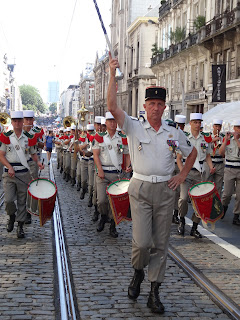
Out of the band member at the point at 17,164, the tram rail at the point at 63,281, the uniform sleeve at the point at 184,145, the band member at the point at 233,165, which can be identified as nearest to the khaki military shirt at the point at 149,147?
the uniform sleeve at the point at 184,145

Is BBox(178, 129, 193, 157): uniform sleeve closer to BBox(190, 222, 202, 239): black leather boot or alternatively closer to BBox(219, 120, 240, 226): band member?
BBox(190, 222, 202, 239): black leather boot

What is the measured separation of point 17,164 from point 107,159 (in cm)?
160

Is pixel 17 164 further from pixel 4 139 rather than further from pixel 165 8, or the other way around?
pixel 165 8

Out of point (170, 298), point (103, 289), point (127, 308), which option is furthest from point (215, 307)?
point (103, 289)

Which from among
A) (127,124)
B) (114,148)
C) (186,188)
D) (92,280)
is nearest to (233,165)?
(186,188)

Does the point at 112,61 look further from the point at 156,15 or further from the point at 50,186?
the point at 156,15

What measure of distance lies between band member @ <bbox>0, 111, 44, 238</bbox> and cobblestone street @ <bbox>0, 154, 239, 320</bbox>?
471 mm

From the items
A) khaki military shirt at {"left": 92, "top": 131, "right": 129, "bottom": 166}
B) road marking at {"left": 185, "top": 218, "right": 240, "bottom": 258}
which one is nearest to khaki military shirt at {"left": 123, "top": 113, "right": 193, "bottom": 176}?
road marking at {"left": 185, "top": 218, "right": 240, "bottom": 258}

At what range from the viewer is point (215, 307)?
5340mm

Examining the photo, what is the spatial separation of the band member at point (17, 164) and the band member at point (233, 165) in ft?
12.9

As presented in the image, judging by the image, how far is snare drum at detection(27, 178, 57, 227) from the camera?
26.5ft

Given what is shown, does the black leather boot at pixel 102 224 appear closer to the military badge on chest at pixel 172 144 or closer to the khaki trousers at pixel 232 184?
the khaki trousers at pixel 232 184

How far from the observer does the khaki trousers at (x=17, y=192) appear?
859 centimetres

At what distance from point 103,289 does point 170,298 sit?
2.43 ft
